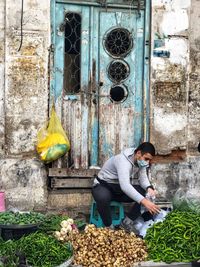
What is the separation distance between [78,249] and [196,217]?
5.02ft

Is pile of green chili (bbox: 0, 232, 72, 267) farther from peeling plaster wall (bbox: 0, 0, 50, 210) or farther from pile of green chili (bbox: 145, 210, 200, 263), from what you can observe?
peeling plaster wall (bbox: 0, 0, 50, 210)

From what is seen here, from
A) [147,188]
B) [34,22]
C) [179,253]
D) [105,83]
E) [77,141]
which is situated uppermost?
[34,22]

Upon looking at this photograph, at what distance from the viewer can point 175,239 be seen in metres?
6.88

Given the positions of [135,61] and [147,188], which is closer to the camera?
[147,188]

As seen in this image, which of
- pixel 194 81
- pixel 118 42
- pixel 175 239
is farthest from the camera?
pixel 194 81

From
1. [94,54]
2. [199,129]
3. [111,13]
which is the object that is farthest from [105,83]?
[199,129]

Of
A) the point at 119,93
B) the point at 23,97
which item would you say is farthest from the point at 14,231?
the point at 119,93

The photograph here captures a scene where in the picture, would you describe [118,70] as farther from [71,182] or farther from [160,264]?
[160,264]

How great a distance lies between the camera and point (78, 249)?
6.82m

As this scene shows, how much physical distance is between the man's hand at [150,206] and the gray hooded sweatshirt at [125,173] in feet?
0.24

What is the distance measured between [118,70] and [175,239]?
3.03 metres

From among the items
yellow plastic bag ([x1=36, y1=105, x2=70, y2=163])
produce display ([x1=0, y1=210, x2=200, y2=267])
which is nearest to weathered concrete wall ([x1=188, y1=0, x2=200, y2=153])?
yellow plastic bag ([x1=36, y1=105, x2=70, y2=163])

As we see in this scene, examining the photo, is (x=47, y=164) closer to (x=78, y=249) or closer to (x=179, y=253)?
(x=78, y=249)

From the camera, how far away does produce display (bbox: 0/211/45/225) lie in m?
7.02
